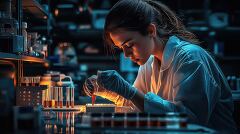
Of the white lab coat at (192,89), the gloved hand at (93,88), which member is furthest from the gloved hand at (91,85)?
the white lab coat at (192,89)

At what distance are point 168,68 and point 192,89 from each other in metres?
0.28

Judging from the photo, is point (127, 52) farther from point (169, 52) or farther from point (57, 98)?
point (57, 98)

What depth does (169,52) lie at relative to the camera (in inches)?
72.9

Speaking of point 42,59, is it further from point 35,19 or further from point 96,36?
point 96,36

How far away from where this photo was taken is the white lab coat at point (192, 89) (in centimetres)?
161

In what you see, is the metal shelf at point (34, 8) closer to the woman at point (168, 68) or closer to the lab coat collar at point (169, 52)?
the woman at point (168, 68)

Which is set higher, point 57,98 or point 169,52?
point 169,52

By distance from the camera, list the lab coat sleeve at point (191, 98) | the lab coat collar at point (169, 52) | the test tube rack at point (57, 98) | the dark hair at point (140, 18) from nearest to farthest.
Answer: the lab coat sleeve at point (191, 98) → the dark hair at point (140, 18) → the lab coat collar at point (169, 52) → the test tube rack at point (57, 98)

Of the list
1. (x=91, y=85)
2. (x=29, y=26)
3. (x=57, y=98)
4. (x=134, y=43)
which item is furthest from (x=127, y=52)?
(x=29, y=26)

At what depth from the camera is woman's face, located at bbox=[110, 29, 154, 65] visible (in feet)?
5.78

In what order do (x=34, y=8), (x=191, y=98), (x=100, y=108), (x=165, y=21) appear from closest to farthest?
(x=191, y=98)
(x=100, y=108)
(x=165, y=21)
(x=34, y=8)

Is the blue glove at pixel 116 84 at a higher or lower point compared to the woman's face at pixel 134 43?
lower

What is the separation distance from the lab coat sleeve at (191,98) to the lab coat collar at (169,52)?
0.58 feet

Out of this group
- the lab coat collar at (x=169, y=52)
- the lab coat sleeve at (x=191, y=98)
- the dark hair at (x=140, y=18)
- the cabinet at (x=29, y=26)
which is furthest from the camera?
the cabinet at (x=29, y=26)
